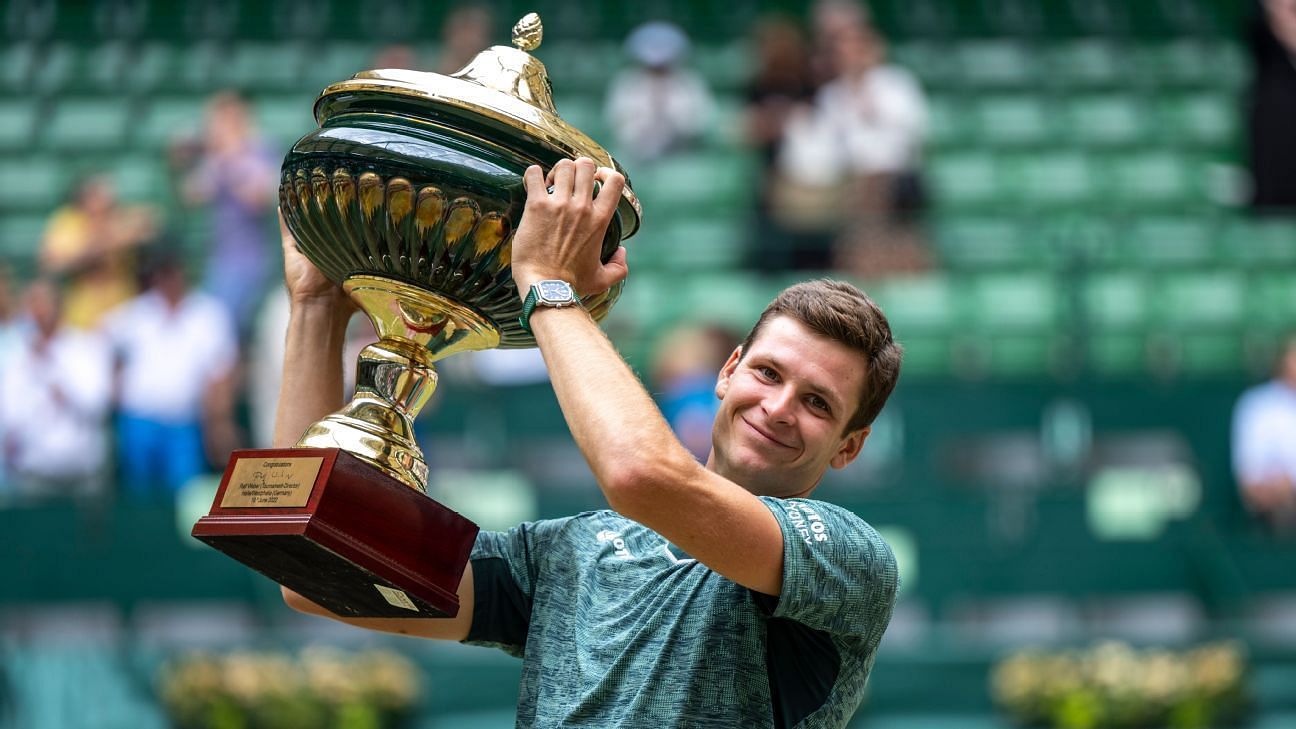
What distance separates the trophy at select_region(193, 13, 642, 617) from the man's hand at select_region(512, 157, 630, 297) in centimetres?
4

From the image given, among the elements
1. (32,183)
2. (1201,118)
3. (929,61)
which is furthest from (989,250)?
(32,183)

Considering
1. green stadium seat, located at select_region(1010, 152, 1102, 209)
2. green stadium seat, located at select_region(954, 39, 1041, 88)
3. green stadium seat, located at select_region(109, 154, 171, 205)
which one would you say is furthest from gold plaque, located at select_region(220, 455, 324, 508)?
green stadium seat, located at select_region(954, 39, 1041, 88)

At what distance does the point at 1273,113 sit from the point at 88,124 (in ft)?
22.1

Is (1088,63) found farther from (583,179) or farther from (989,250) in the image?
(583,179)

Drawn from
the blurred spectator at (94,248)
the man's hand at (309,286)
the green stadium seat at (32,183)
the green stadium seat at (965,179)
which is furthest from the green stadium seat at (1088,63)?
the man's hand at (309,286)

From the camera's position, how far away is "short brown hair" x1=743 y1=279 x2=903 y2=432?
205 centimetres

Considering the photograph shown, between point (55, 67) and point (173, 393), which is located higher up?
point (55, 67)

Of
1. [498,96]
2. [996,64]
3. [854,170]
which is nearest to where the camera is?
[498,96]

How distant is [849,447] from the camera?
2189 mm

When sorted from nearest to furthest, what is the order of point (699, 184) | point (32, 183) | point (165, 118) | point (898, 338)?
point (898, 338)
point (699, 184)
point (32, 183)
point (165, 118)

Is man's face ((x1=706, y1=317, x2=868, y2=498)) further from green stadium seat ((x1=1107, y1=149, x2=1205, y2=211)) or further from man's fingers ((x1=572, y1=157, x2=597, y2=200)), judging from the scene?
green stadium seat ((x1=1107, y1=149, x2=1205, y2=211))

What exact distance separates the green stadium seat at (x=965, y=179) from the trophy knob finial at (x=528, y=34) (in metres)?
7.18

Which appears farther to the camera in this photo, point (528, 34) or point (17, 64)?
point (17, 64)

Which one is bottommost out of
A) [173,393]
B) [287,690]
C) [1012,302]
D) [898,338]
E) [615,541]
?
[287,690]
